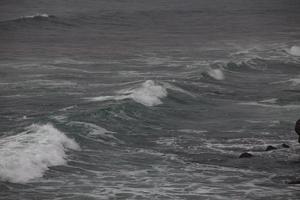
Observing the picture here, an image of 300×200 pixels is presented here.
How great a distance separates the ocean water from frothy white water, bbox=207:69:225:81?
0.24m

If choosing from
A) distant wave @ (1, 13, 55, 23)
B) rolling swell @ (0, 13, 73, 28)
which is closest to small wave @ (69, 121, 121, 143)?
rolling swell @ (0, 13, 73, 28)

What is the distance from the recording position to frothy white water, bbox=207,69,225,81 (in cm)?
4642

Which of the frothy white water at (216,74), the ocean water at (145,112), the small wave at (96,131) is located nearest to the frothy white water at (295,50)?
the ocean water at (145,112)

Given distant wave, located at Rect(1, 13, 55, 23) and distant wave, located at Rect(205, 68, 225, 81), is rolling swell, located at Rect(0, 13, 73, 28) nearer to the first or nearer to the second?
distant wave, located at Rect(1, 13, 55, 23)

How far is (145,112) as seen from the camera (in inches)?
1391

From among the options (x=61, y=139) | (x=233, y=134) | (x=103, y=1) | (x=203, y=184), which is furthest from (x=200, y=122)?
(x=103, y=1)

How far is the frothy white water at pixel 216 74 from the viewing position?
46.4m

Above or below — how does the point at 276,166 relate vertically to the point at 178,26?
below

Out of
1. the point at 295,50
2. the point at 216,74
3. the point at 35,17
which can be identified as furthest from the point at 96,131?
the point at 35,17

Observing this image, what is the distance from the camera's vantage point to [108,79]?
147ft

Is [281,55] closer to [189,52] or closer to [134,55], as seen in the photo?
[189,52]

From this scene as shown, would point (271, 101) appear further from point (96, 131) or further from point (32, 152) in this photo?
point (32, 152)

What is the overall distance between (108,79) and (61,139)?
1601cm

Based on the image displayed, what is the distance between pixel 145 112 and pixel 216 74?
1265 cm
